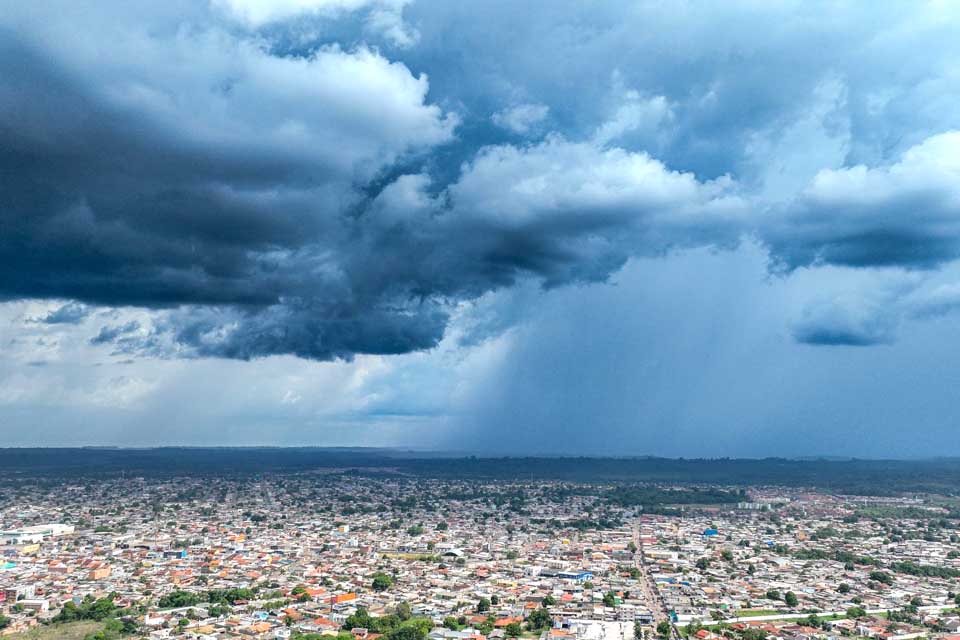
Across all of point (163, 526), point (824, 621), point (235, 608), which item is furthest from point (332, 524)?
point (824, 621)

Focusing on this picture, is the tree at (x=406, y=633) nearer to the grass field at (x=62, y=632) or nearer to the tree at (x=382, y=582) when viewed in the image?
the tree at (x=382, y=582)

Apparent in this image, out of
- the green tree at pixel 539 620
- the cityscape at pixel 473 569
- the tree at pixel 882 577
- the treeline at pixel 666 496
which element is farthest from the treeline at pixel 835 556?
the treeline at pixel 666 496

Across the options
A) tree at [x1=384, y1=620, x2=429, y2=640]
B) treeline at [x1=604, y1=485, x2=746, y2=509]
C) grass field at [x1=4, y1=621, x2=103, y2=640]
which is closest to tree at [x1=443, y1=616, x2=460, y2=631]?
tree at [x1=384, y1=620, x2=429, y2=640]

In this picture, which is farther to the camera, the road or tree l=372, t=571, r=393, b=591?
tree l=372, t=571, r=393, b=591

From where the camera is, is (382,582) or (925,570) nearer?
(382,582)

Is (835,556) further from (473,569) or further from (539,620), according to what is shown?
(539,620)

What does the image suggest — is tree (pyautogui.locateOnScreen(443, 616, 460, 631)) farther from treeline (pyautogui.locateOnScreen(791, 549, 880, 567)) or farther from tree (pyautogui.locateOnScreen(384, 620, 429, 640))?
treeline (pyautogui.locateOnScreen(791, 549, 880, 567))

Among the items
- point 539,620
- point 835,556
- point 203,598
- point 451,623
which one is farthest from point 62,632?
point 835,556
